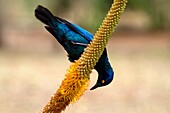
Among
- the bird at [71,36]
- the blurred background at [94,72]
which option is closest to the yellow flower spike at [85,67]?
the bird at [71,36]

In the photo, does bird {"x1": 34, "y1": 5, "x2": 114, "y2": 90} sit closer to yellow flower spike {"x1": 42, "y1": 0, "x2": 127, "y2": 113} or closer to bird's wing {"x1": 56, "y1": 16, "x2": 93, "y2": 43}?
bird's wing {"x1": 56, "y1": 16, "x2": 93, "y2": 43}

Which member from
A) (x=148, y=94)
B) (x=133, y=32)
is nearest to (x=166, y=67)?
(x=148, y=94)

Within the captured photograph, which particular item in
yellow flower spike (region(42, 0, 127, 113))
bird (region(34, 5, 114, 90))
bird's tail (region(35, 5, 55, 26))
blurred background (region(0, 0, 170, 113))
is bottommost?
yellow flower spike (region(42, 0, 127, 113))

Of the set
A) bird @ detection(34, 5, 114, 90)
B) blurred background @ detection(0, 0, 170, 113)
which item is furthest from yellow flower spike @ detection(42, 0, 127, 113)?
blurred background @ detection(0, 0, 170, 113)

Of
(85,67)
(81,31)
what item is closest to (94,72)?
(81,31)

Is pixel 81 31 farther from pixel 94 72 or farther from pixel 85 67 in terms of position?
pixel 94 72

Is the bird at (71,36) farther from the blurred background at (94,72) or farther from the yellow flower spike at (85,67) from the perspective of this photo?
the blurred background at (94,72)
